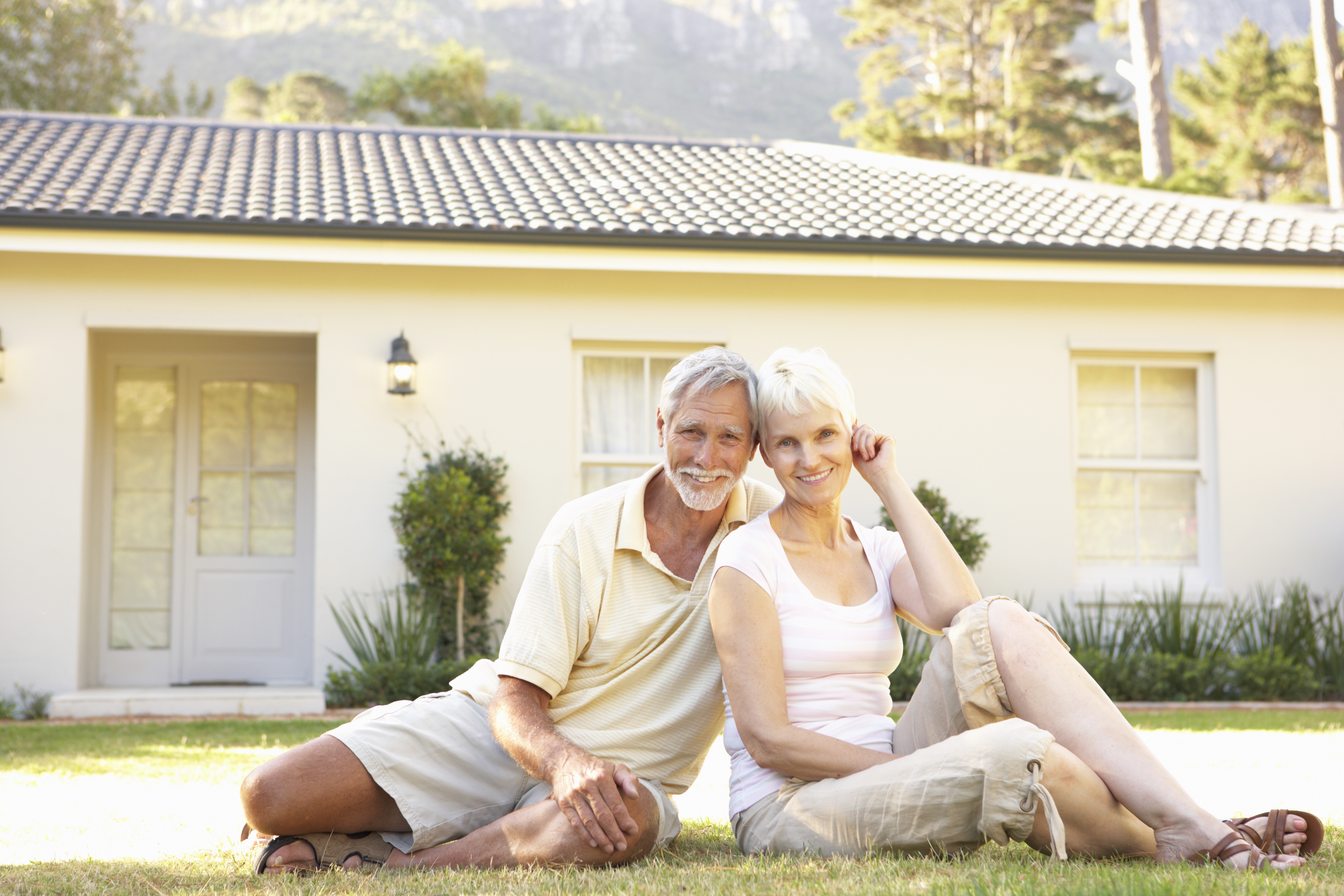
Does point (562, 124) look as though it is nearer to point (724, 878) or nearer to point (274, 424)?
point (274, 424)

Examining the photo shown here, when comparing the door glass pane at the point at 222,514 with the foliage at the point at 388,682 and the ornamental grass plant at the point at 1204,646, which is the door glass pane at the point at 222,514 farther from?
the ornamental grass plant at the point at 1204,646

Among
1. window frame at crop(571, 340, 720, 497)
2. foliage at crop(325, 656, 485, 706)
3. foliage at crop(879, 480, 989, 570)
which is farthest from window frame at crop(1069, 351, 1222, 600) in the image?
foliage at crop(325, 656, 485, 706)

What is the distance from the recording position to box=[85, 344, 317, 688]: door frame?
8.49 meters

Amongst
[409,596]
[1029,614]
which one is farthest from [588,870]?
[409,596]

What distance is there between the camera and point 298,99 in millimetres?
39344

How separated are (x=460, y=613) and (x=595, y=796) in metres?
5.04

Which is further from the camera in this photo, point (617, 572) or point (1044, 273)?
point (1044, 273)

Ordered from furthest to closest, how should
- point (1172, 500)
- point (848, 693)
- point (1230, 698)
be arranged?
point (1172, 500) < point (1230, 698) < point (848, 693)

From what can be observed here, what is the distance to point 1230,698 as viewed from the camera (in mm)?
7711

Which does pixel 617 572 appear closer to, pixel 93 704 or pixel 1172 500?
pixel 93 704

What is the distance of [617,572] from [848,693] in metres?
0.65

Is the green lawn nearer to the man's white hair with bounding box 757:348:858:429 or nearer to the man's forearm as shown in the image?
the man's forearm

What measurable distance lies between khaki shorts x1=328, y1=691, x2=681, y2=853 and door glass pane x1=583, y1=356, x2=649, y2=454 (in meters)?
5.17

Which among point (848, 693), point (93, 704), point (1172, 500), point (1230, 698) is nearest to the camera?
point (848, 693)
